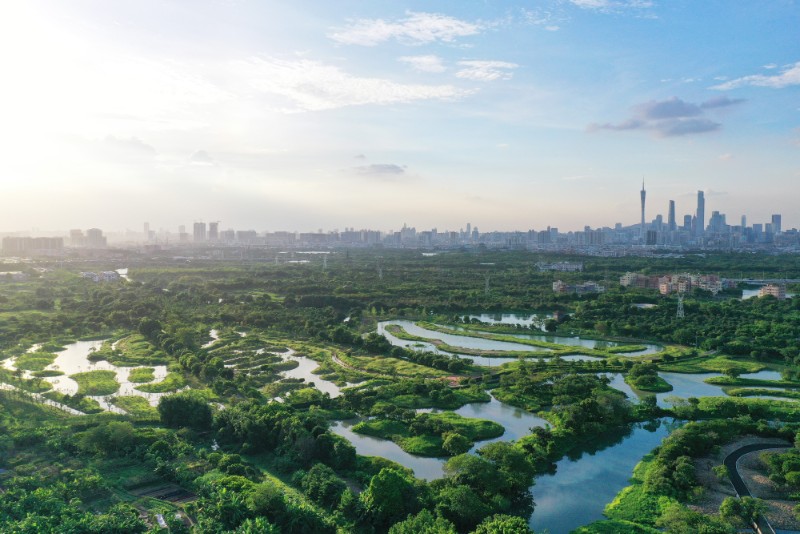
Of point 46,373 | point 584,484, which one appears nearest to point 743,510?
point 584,484

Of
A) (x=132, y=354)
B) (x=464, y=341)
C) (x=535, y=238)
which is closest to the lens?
(x=132, y=354)

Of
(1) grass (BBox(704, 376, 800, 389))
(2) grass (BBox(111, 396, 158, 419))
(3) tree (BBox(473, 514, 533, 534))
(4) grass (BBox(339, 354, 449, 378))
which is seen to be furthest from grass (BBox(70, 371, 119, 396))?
(1) grass (BBox(704, 376, 800, 389))

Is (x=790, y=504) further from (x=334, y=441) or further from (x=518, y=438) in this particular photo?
(x=334, y=441)

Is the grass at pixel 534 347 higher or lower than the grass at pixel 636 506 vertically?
higher

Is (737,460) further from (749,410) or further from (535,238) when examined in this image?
(535,238)

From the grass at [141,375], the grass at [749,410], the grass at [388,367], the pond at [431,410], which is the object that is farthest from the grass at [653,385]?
the grass at [141,375]

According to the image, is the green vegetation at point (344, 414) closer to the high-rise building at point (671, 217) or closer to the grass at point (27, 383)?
the grass at point (27, 383)

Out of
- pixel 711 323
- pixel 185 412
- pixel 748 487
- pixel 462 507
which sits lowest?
pixel 748 487
